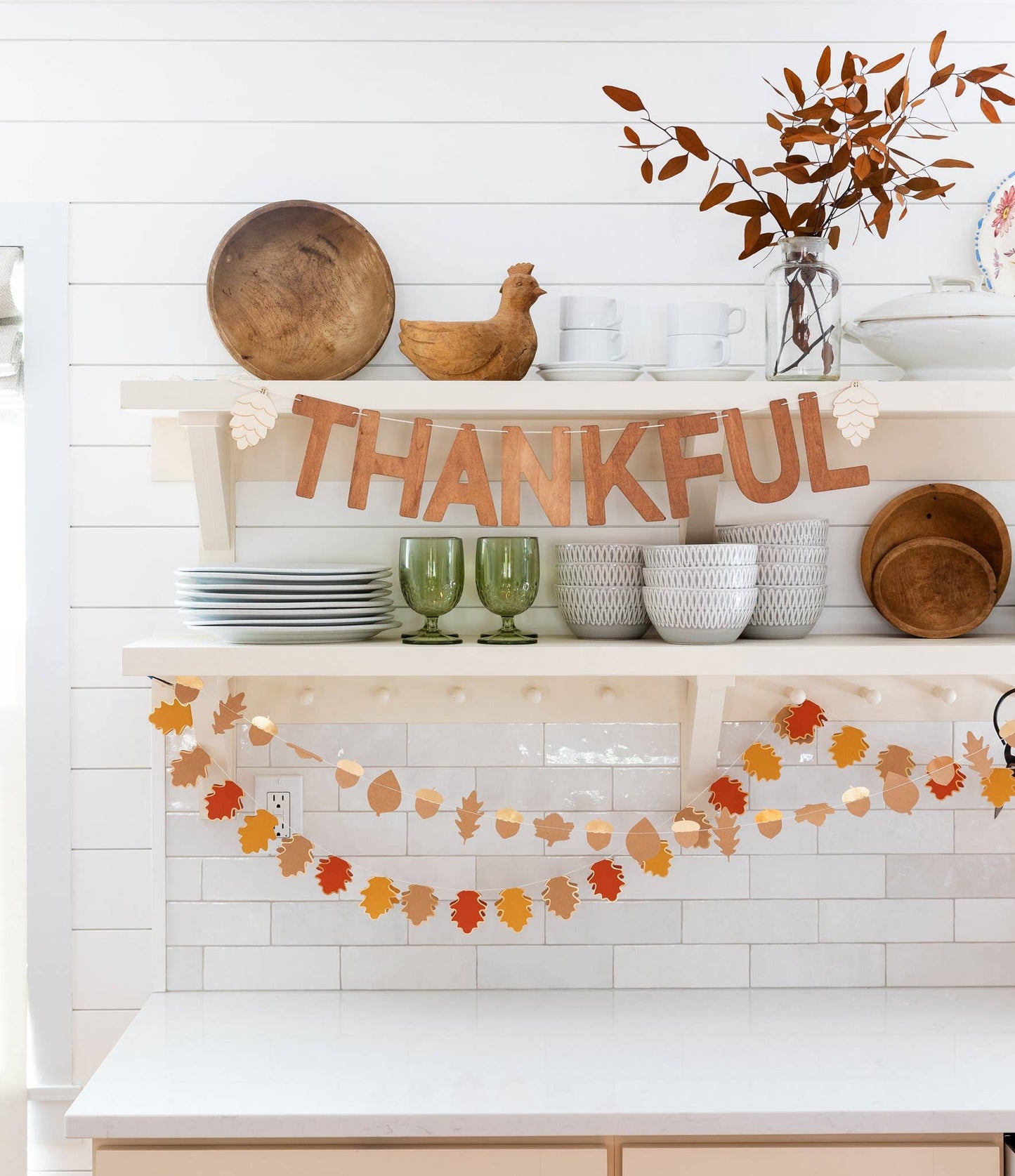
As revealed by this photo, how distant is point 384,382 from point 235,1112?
3.20ft

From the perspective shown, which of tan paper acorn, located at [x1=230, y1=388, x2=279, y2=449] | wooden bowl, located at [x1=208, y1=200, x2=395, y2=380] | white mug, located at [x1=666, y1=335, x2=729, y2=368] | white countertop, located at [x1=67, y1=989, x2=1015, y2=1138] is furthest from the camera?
wooden bowl, located at [x1=208, y1=200, x2=395, y2=380]

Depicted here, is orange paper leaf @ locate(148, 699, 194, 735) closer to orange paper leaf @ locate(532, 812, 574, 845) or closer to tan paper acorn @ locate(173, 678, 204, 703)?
tan paper acorn @ locate(173, 678, 204, 703)

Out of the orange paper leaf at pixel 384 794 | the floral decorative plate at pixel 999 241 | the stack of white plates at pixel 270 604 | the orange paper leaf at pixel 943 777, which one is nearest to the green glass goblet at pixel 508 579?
the stack of white plates at pixel 270 604

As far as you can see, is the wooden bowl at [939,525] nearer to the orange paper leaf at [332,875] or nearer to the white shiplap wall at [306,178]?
the white shiplap wall at [306,178]

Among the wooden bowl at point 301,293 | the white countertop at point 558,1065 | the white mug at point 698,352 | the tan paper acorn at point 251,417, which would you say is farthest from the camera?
the wooden bowl at point 301,293

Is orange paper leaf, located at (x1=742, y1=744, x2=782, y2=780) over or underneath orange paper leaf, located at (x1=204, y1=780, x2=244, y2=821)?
over

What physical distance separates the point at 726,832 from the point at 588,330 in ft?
2.62

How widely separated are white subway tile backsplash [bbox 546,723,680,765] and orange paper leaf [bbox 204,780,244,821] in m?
0.50

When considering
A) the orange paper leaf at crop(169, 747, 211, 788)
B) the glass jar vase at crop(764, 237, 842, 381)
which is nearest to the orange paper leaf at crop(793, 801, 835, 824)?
the glass jar vase at crop(764, 237, 842, 381)

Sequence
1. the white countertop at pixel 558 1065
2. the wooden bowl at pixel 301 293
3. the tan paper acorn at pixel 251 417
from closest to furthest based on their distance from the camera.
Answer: the white countertop at pixel 558 1065 → the tan paper acorn at pixel 251 417 → the wooden bowl at pixel 301 293

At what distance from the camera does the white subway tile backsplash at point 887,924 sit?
169 centimetres

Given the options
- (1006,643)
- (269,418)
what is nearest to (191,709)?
(269,418)

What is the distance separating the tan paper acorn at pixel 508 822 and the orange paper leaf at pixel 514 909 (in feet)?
0.31

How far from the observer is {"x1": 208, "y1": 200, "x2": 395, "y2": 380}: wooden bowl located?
5.24 feet
